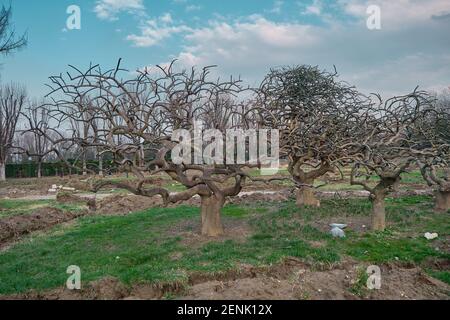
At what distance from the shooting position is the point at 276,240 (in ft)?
25.3

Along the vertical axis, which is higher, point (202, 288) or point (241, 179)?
point (241, 179)

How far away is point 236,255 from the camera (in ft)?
22.0

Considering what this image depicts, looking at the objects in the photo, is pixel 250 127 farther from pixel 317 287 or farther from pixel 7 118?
pixel 7 118

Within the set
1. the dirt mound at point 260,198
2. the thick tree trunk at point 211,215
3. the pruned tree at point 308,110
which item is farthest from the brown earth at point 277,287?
the dirt mound at point 260,198

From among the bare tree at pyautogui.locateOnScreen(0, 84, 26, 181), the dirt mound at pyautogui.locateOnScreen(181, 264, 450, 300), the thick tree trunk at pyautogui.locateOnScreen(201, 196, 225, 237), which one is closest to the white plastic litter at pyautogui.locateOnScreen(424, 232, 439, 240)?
the dirt mound at pyautogui.locateOnScreen(181, 264, 450, 300)

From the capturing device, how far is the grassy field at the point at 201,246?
6242 mm

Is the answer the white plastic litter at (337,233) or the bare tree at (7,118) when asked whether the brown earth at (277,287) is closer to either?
the white plastic litter at (337,233)

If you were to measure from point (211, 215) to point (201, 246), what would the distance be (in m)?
0.88

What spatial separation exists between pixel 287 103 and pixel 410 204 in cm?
461
